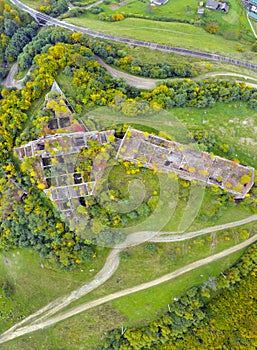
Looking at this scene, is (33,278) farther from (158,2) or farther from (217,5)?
(217,5)

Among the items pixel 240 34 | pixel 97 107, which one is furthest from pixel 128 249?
pixel 240 34

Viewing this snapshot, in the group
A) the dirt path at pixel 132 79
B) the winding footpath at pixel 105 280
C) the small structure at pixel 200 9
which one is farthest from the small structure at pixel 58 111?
the small structure at pixel 200 9

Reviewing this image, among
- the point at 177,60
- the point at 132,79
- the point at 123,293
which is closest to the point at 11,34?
the point at 132,79

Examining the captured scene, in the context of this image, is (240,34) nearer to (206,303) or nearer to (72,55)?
(72,55)

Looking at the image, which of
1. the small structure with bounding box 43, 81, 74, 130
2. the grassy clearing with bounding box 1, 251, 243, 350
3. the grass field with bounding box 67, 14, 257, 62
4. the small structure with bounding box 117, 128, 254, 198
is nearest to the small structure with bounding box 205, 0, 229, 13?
the grass field with bounding box 67, 14, 257, 62

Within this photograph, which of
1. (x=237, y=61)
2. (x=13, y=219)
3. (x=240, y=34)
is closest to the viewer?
(x=13, y=219)

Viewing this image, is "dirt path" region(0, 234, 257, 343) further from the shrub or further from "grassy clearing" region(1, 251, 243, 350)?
the shrub
